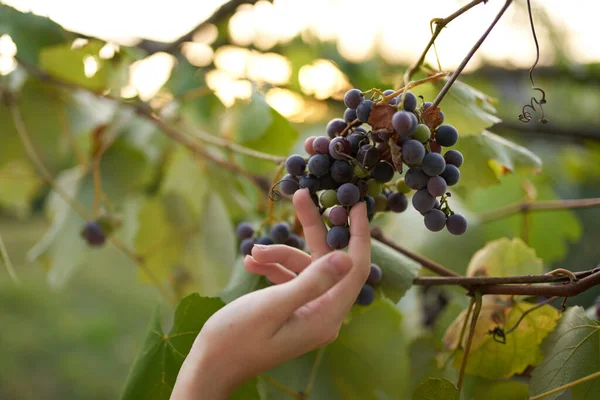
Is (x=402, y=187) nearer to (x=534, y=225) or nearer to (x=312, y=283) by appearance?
(x=312, y=283)

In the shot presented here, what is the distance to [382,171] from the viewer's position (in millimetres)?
278

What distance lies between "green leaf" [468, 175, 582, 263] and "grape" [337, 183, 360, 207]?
48 centimetres

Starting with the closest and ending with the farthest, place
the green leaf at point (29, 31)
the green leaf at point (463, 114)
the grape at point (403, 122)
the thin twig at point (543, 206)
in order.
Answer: the grape at point (403, 122) → the green leaf at point (463, 114) → the thin twig at point (543, 206) → the green leaf at point (29, 31)

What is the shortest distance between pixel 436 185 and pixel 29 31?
0.58 meters

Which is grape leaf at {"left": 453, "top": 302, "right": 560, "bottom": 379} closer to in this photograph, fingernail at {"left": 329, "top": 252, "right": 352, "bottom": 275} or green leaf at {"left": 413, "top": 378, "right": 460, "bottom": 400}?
green leaf at {"left": 413, "top": 378, "right": 460, "bottom": 400}

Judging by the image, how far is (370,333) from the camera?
496 millimetres

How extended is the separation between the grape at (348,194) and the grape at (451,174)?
0.05 meters

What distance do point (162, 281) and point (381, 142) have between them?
561mm

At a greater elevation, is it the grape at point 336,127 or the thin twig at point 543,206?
the grape at point 336,127

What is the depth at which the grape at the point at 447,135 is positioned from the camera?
274 mm

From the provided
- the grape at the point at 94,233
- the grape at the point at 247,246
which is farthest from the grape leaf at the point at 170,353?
the grape at the point at 94,233

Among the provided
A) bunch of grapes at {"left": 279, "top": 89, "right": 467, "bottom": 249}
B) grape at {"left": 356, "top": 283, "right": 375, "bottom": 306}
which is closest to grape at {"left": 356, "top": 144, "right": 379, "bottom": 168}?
bunch of grapes at {"left": 279, "top": 89, "right": 467, "bottom": 249}

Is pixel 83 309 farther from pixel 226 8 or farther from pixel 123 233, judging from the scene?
pixel 226 8

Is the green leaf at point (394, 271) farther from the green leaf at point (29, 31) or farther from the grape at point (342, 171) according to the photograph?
the green leaf at point (29, 31)
